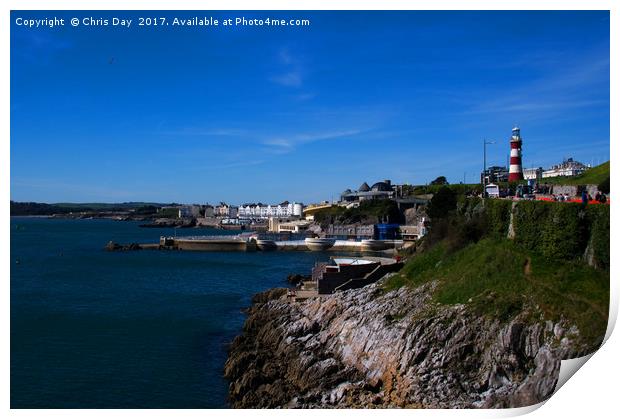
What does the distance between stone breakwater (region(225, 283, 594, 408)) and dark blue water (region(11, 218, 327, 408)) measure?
132 cm

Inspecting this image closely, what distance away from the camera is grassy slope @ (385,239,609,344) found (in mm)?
9547

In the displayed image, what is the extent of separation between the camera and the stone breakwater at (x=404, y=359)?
9133 mm

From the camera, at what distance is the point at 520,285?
1109 centimetres

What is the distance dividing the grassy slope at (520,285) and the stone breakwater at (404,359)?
29cm

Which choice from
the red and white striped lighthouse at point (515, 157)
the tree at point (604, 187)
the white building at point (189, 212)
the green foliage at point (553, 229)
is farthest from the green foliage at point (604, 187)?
the white building at point (189, 212)

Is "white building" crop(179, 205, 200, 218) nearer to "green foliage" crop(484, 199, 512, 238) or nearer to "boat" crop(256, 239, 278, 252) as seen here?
"boat" crop(256, 239, 278, 252)

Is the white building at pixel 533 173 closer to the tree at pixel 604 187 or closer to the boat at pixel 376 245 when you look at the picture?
the boat at pixel 376 245

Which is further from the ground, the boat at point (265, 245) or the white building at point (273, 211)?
the white building at point (273, 211)

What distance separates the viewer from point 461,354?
10.1m

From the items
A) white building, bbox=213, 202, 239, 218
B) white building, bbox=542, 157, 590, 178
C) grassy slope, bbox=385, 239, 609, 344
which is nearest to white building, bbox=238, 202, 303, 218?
white building, bbox=213, 202, 239, 218

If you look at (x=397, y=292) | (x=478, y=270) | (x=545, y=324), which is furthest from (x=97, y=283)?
(x=545, y=324)

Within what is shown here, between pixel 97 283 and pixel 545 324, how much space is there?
22369mm

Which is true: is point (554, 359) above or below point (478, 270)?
below
